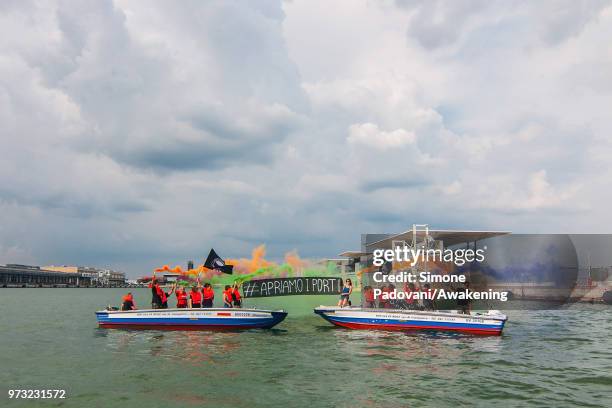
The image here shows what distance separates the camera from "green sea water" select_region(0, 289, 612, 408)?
13.1 m

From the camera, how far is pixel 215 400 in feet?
42.0

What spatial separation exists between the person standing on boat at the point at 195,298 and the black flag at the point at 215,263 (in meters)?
2.08

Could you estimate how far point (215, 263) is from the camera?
27375mm

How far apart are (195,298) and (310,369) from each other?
518 inches

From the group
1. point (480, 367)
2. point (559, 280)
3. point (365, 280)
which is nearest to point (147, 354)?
point (480, 367)

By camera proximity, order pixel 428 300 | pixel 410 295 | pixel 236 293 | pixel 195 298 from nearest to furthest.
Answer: pixel 428 300 < pixel 410 295 < pixel 195 298 < pixel 236 293

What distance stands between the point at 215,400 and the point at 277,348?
27.5 ft

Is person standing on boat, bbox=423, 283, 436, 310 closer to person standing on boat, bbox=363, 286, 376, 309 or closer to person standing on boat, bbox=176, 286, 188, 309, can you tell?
person standing on boat, bbox=363, 286, 376, 309

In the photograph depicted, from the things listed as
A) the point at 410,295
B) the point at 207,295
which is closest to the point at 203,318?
the point at 207,295

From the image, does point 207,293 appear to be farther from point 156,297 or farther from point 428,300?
point 428,300

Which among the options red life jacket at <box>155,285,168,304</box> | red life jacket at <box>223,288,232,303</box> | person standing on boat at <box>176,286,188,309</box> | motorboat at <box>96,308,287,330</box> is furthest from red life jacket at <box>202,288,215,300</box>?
red life jacket at <box>155,285,168,304</box>

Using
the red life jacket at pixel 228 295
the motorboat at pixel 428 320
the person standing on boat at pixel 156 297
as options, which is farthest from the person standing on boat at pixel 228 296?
the motorboat at pixel 428 320

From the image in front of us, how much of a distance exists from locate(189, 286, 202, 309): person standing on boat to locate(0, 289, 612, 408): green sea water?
2483 mm

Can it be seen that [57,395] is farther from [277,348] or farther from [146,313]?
[146,313]
